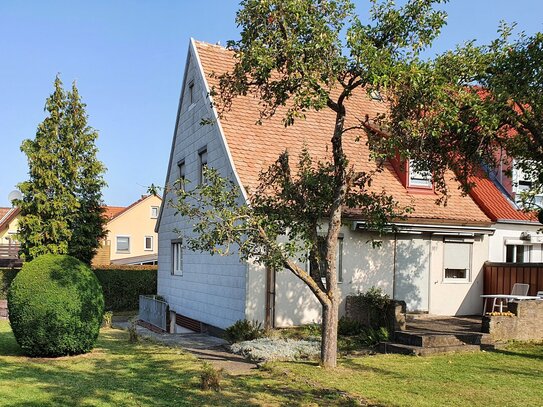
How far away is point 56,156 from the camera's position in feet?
97.8

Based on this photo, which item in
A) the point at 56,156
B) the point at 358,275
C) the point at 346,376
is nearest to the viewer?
the point at 346,376

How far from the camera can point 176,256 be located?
23016mm

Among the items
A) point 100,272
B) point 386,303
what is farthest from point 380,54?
point 100,272

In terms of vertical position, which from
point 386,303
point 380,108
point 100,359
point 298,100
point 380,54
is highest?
point 380,108

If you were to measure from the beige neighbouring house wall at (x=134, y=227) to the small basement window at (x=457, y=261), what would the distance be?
39.7 meters

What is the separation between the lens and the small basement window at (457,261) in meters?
18.8

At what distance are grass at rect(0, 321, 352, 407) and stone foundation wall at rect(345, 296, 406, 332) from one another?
4.53 m

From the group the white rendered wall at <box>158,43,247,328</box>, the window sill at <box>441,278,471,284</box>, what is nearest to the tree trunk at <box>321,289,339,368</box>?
the white rendered wall at <box>158,43,247,328</box>

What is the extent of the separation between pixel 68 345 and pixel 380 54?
9.10 meters

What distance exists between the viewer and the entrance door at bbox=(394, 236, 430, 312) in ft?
58.6

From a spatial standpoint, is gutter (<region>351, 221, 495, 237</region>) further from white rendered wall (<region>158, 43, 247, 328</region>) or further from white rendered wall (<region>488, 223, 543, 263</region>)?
white rendered wall (<region>158, 43, 247, 328</region>)

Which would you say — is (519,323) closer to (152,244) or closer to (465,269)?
(465,269)

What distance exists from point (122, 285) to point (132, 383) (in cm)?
2085

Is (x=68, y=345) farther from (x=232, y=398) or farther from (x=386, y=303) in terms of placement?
(x=386, y=303)
